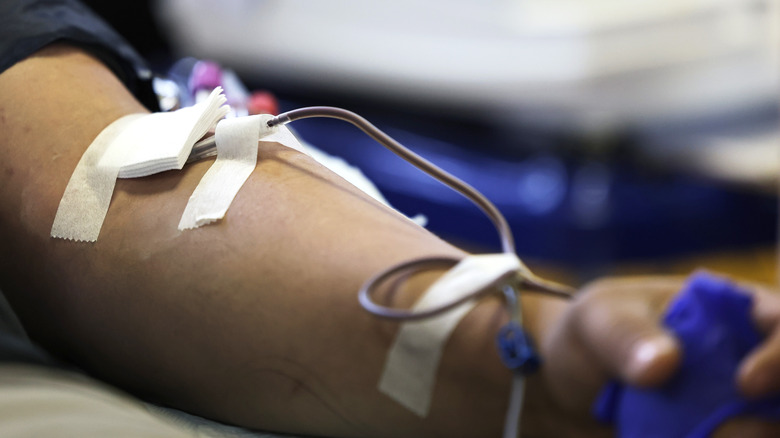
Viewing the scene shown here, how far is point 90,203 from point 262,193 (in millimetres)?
137

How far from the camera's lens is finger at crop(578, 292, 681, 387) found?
18.2 inches

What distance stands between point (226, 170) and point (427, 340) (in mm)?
204

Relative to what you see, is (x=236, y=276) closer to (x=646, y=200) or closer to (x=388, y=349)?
(x=388, y=349)

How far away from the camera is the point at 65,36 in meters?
0.71

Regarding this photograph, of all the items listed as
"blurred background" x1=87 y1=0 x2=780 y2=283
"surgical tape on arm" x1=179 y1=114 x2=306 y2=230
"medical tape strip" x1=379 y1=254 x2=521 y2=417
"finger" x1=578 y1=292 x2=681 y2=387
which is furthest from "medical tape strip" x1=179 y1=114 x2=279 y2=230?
"blurred background" x1=87 y1=0 x2=780 y2=283

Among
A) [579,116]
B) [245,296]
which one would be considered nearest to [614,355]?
[245,296]

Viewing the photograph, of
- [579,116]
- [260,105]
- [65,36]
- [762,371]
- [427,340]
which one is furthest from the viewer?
[579,116]

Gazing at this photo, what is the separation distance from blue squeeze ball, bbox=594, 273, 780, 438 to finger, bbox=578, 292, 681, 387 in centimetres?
1

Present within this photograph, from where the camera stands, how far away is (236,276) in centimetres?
57

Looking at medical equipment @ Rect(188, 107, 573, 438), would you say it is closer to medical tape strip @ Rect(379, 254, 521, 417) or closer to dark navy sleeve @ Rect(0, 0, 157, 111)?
medical tape strip @ Rect(379, 254, 521, 417)

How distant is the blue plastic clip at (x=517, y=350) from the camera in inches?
20.8

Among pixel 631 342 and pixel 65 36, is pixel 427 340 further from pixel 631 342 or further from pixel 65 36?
pixel 65 36

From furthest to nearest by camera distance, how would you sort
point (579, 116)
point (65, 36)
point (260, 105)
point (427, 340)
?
1. point (579, 116)
2. point (260, 105)
3. point (65, 36)
4. point (427, 340)

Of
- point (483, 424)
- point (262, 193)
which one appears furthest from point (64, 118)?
point (483, 424)
